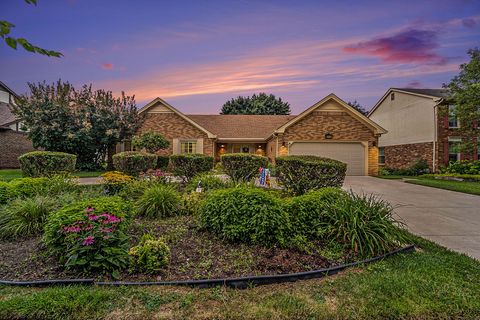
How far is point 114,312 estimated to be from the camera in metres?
2.22

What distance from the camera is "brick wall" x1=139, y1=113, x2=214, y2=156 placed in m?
18.4

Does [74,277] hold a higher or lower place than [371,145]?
lower

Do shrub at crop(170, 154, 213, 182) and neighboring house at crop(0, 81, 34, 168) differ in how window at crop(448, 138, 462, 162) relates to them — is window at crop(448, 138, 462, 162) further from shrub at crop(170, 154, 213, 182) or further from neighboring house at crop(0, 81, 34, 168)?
neighboring house at crop(0, 81, 34, 168)

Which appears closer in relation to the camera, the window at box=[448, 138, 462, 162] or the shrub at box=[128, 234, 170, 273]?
the shrub at box=[128, 234, 170, 273]

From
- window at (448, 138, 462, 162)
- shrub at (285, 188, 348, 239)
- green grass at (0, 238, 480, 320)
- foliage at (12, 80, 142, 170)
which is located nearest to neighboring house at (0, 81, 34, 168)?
foliage at (12, 80, 142, 170)

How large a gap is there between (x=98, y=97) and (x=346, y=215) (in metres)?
18.6

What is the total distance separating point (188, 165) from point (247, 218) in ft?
18.9

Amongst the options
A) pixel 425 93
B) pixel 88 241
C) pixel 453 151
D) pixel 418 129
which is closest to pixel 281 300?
pixel 88 241

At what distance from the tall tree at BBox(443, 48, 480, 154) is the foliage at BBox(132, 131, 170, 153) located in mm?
19488

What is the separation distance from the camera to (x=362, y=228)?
3.66m

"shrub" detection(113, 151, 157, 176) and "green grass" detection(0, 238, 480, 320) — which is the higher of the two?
"shrub" detection(113, 151, 157, 176)

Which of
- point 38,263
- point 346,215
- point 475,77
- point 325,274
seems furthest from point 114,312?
point 475,77

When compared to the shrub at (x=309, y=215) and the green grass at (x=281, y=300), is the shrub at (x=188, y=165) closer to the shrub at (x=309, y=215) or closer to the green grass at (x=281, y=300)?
the shrub at (x=309, y=215)

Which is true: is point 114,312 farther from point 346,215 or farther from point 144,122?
point 144,122
